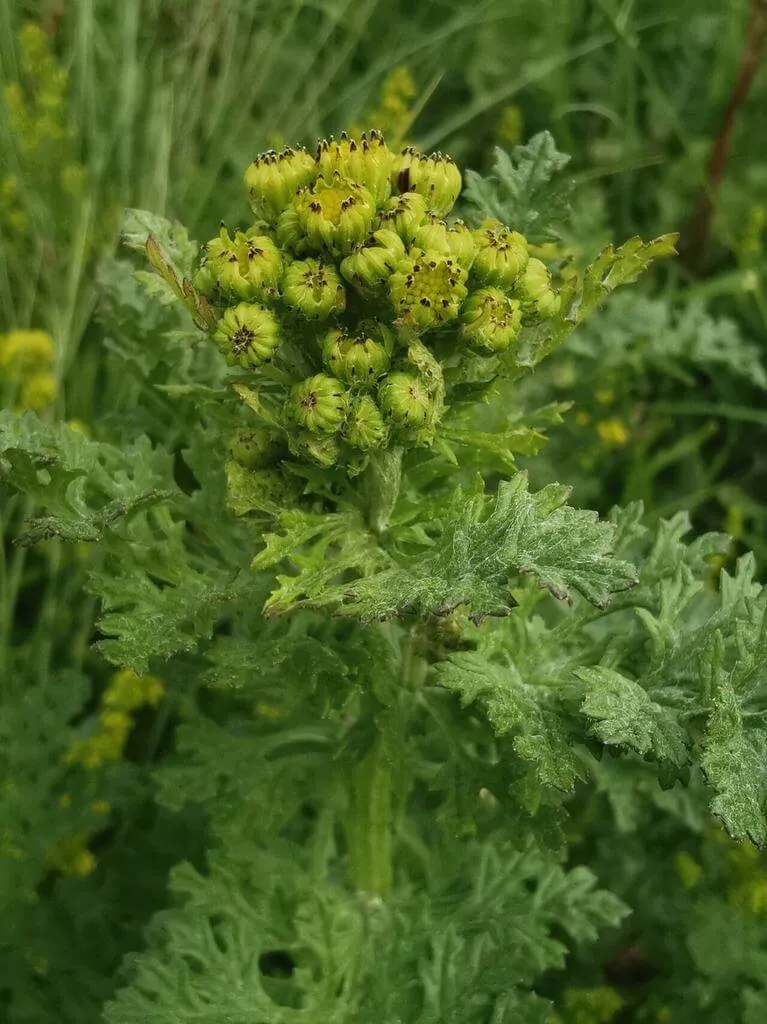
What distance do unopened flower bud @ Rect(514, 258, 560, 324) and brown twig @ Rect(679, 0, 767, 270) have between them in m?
2.11

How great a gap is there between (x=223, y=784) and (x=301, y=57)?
295cm

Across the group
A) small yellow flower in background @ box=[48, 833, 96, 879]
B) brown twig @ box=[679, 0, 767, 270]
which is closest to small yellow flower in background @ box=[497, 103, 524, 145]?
brown twig @ box=[679, 0, 767, 270]

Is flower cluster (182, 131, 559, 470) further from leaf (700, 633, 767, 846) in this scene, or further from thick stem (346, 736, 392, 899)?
thick stem (346, 736, 392, 899)

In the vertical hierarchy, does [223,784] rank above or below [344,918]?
above

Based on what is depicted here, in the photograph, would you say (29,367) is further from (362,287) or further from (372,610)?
(372,610)

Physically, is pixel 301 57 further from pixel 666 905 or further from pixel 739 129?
pixel 666 905

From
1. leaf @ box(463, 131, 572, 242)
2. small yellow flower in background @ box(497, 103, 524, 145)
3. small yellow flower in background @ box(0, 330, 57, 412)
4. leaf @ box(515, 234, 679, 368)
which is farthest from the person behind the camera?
small yellow flower in background @ box(497, 103, 524, 145)

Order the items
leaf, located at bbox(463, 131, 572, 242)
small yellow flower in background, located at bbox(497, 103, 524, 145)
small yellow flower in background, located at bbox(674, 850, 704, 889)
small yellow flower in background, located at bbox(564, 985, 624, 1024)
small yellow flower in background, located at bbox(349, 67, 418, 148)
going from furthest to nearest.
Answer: small yellow flower in background, located at bbox(497, 103, 524, 145), small yellow flower in background, located at bbox(349, 67, 418, 148), small yellow flower in background, located at bbox(674, 850, 704, 889), small yellow flower in background, located at bbox(564, 985, 624, 1024), leaf, located at bbox(463, 131, 572, 242)

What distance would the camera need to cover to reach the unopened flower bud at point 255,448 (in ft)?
5.70

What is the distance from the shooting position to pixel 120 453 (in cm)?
197

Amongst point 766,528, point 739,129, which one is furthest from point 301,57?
point 766,528

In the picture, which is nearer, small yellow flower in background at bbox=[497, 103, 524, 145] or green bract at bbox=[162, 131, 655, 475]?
green bract at bbox=[162, 131, 655, 475]

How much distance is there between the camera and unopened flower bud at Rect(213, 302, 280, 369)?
1.54m

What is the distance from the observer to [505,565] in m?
1.45
